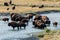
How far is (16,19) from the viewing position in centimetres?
3697

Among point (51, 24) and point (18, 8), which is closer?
point (51, 24)

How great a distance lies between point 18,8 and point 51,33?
24265 mm

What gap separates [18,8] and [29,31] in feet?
72.3

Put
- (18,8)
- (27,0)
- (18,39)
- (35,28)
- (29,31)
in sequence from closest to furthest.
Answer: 1. (18,39)
2. (29,31)
3. (35,28)
4. (18,8)
5. (27,0)

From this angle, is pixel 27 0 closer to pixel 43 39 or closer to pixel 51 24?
pixel 51 24

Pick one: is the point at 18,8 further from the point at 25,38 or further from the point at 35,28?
the point at 25,38

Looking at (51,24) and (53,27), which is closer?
(53,27)

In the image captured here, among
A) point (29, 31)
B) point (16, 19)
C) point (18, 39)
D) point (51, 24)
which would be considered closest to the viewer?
point (18, 39)

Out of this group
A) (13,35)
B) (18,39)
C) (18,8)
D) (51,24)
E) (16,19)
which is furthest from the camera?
(18,8)

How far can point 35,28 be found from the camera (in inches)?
1227

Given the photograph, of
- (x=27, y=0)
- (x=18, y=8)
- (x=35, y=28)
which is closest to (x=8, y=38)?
(x=35, y=28)

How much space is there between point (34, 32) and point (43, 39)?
3.41 m

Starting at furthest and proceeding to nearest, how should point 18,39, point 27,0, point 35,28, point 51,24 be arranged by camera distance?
point 27,0 → point 51,24 → point 35,28 → point 18,39

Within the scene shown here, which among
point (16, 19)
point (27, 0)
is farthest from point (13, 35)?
point (27, 0)
